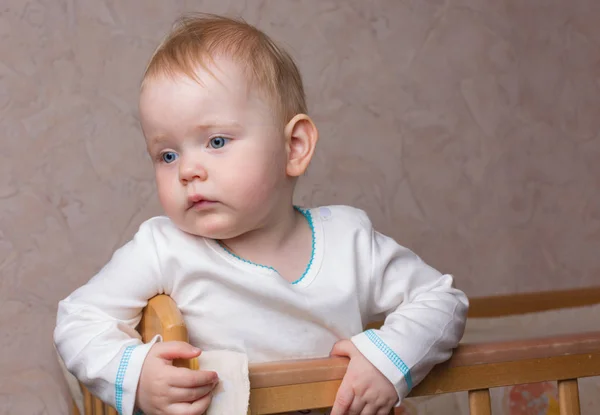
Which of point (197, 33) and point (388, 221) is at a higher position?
point (197, 33)

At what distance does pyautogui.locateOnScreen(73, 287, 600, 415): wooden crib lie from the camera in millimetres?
892

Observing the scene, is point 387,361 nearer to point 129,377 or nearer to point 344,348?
point 344,348

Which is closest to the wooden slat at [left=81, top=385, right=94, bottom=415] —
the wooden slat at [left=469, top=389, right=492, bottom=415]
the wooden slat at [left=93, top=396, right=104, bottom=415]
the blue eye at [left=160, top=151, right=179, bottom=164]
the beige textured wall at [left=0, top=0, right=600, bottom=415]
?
the wooden slat at [left=93, top=396, right=104, bottom=415]

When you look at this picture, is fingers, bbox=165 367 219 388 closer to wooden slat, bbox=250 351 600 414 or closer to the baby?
the baby

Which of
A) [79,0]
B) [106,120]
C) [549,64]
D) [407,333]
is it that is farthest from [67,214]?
[549,64]

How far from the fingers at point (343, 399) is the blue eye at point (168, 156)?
0.32 m

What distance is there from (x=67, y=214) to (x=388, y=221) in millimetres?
680

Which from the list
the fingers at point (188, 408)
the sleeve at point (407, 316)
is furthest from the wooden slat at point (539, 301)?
the fingers at point (188, 408)

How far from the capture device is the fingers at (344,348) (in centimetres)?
96

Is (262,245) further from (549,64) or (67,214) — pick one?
(549,64)

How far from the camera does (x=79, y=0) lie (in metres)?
1.70

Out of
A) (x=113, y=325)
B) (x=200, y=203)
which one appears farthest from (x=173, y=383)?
(x=200, y=203)

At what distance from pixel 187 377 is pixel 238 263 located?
0.21 m

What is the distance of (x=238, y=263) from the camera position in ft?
3.39
